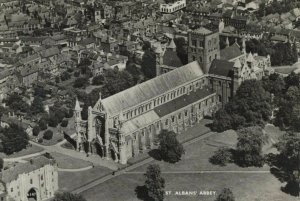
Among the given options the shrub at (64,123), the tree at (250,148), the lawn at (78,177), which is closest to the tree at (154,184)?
the lawn at (78,177)

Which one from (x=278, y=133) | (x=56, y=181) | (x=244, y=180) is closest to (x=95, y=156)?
(x=56, y=181)

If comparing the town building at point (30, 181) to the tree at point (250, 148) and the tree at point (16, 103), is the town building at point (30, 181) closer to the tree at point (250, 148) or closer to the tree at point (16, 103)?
the tree at point (250, 148)

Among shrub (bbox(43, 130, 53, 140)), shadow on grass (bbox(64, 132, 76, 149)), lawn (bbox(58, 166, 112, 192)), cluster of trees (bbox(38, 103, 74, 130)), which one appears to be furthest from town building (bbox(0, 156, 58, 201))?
cluster of trees (bbox(38, 103, 74, 130))

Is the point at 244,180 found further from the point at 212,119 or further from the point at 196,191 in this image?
the point at 212,119

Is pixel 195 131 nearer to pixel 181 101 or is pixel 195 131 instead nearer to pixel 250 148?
pixel 181 101

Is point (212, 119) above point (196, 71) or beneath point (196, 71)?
beneath

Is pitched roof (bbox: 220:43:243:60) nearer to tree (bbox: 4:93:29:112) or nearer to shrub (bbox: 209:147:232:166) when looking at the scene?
shrub (bbox: 209:147:232:166)
